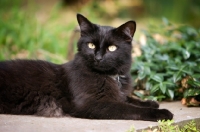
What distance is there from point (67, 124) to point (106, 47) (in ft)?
2.92

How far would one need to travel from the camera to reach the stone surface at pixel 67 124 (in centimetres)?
282

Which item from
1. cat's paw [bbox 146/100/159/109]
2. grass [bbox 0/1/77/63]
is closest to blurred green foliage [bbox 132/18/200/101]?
cat's paw [bbox 146/100/159/109]

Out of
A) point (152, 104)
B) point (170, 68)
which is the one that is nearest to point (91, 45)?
Answer: point (152, 104)

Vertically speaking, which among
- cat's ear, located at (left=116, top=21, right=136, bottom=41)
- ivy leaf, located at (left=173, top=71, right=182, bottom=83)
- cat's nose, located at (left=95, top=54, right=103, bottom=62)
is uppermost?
cat's ear, located at (left=116, top=21, right=136, bottom=41)

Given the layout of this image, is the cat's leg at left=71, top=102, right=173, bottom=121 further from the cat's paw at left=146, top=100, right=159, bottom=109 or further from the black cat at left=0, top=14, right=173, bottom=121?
the cat's paw at left=146, top=100, right=159, bottom=109

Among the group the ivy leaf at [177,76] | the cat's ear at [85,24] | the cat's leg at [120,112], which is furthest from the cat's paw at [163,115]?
the cat's ear at [85,24]

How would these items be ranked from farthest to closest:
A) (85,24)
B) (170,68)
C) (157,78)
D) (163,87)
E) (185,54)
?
(185,54)
(170,68)
(157,78)
(163,87)
(85,24)

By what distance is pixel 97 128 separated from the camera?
288cm

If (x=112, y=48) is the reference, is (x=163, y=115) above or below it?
below

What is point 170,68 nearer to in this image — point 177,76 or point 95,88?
point 177,76

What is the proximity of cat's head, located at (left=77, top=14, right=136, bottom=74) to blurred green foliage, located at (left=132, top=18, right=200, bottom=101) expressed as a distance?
2.75 feet

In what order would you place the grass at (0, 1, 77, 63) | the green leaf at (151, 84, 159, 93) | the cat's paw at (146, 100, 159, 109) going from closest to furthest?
the cat's paw at (146, 100, 159, 109) < the green leaf at (151, 84, 159, 93) < the grass at (0, 1, 77, 63)

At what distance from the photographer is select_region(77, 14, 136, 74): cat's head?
330 centimetres

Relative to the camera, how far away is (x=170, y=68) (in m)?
4.28
